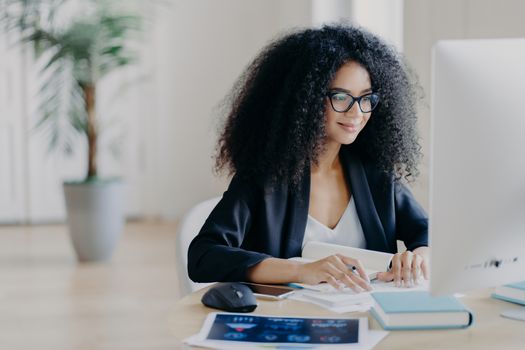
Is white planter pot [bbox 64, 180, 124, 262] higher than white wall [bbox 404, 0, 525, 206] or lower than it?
lower

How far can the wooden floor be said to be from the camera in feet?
11.5

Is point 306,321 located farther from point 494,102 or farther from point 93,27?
point 93,27

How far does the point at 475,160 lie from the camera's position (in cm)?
132

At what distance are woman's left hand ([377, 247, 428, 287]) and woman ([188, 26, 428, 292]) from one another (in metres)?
0.14

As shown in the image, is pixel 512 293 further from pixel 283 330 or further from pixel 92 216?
pixel 92 216

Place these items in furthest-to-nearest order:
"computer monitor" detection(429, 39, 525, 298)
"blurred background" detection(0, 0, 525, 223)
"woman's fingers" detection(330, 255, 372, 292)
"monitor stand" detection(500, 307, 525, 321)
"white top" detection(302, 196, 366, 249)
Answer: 1. "blurred background" detection(0, 0, 525, 223)
2. "white top" detection(302, 196, 366, 249)
3. "woman's fingers" detection(330, 255, 372, 292)
4. "monitor stand" detection(500, 307, 525, 321)
5. "computer monitor" detection(429, 39, 525, 298)

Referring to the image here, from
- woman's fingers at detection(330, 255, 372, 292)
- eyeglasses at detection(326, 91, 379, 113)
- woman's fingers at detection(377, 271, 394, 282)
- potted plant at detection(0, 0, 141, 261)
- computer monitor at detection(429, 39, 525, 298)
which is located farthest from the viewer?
potted plant at detection(0, 0, 141, 261)

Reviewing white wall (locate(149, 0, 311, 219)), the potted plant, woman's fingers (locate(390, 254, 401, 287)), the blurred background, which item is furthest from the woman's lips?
white wall (locate(149, 0, 311, 219))

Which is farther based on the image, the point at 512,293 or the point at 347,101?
the point at 347,101

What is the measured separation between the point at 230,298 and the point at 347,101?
2.07 feet

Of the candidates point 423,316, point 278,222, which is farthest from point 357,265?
point 278,222

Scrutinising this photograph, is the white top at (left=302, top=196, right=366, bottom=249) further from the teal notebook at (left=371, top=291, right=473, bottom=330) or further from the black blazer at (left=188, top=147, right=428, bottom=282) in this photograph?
the teal notebook at (left=371, top=291, right=473, bottom=330)

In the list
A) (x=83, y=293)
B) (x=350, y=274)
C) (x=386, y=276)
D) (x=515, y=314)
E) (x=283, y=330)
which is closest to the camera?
(x=283, y=330)

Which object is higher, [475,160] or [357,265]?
[475,160]
